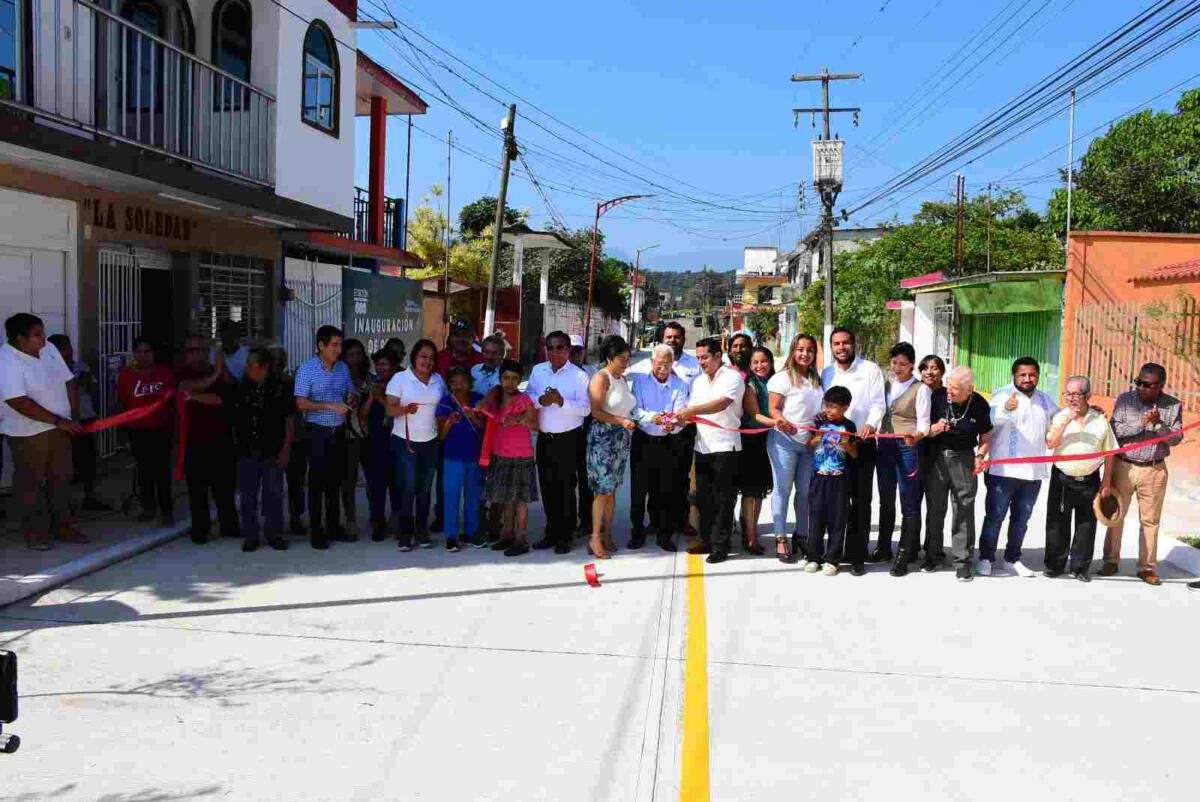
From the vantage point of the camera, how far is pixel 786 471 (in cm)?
754

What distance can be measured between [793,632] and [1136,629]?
2098 mm

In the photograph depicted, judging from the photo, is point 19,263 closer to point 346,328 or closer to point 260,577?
point 260,577

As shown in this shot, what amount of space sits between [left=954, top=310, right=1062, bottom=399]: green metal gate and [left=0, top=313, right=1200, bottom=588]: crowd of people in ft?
30.0

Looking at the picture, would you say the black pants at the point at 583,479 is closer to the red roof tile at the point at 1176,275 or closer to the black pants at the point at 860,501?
the black pants at the point at 860,501

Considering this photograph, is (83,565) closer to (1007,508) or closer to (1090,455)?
(1007,508)

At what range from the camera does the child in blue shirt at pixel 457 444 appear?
771cm

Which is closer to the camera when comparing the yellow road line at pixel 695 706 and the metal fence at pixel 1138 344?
the yellow road line at pixel 695 706

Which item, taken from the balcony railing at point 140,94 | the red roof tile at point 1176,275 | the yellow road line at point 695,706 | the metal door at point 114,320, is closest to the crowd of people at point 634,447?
the yellow road line at point 695,706

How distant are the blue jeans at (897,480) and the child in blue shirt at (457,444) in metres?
3.01

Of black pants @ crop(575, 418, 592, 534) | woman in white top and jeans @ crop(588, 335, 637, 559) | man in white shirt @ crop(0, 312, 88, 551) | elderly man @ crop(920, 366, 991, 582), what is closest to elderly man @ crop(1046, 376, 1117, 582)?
elderly man @ crop(920, 366, 991, 582)

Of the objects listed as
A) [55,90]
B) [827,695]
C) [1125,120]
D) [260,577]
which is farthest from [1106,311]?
[1125,120]

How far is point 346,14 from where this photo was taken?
14688 millimetres

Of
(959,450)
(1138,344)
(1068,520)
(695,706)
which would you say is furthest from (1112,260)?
(695,706)

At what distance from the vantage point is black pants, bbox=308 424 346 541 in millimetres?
7699
